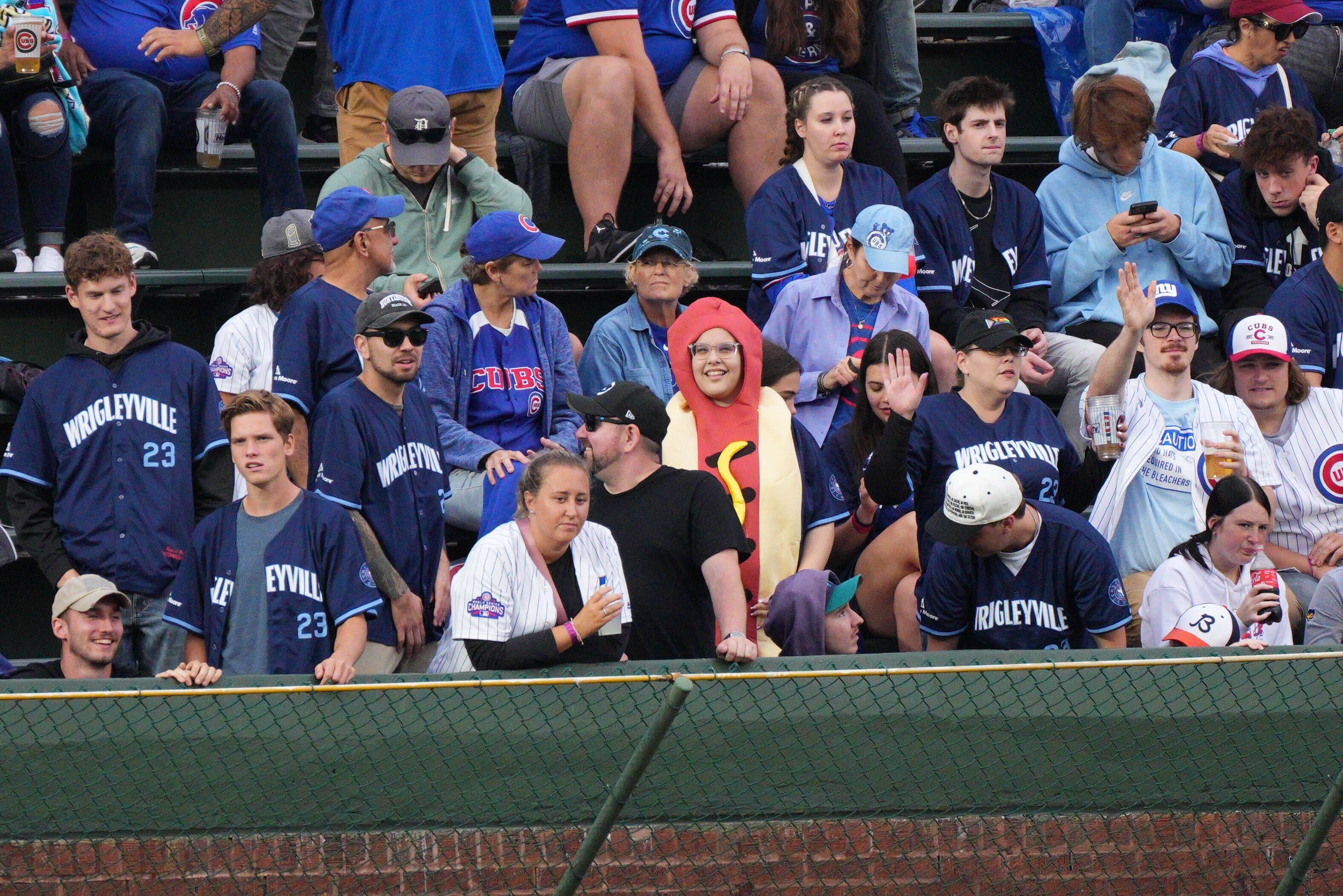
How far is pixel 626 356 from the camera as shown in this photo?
640cm

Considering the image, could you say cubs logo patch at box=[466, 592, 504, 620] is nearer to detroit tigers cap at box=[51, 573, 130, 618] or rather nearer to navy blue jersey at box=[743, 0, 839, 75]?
detroit tigers cap at box=[51, 573, 130, 618]

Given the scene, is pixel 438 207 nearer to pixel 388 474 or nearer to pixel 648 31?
pixel 648 31

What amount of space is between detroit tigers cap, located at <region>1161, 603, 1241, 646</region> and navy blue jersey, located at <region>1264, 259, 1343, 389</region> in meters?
1.86

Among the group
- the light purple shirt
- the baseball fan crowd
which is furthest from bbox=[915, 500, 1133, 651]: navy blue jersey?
the light purple shirt

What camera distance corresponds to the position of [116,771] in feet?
14.5

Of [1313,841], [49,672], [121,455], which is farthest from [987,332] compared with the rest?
[49,672]

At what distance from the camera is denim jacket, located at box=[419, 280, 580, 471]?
5.79m

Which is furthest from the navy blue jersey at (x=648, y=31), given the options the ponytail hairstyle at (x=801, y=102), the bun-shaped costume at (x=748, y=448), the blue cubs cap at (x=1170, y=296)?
the blue cubs cap at (x=1170, y=296)

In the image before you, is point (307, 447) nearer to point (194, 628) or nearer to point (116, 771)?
point (194, 628)

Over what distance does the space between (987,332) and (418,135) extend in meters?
2.28

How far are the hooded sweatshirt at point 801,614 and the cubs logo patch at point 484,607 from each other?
0.99m

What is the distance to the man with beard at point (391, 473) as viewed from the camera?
5.24m

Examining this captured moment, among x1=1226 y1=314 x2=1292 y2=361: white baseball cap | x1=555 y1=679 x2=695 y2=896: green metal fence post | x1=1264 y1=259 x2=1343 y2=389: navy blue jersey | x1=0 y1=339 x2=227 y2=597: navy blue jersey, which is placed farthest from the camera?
x1=1264 y1=259 x2=1343 y2=389: navy blue jersey

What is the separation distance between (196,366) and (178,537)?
22.2 inches
